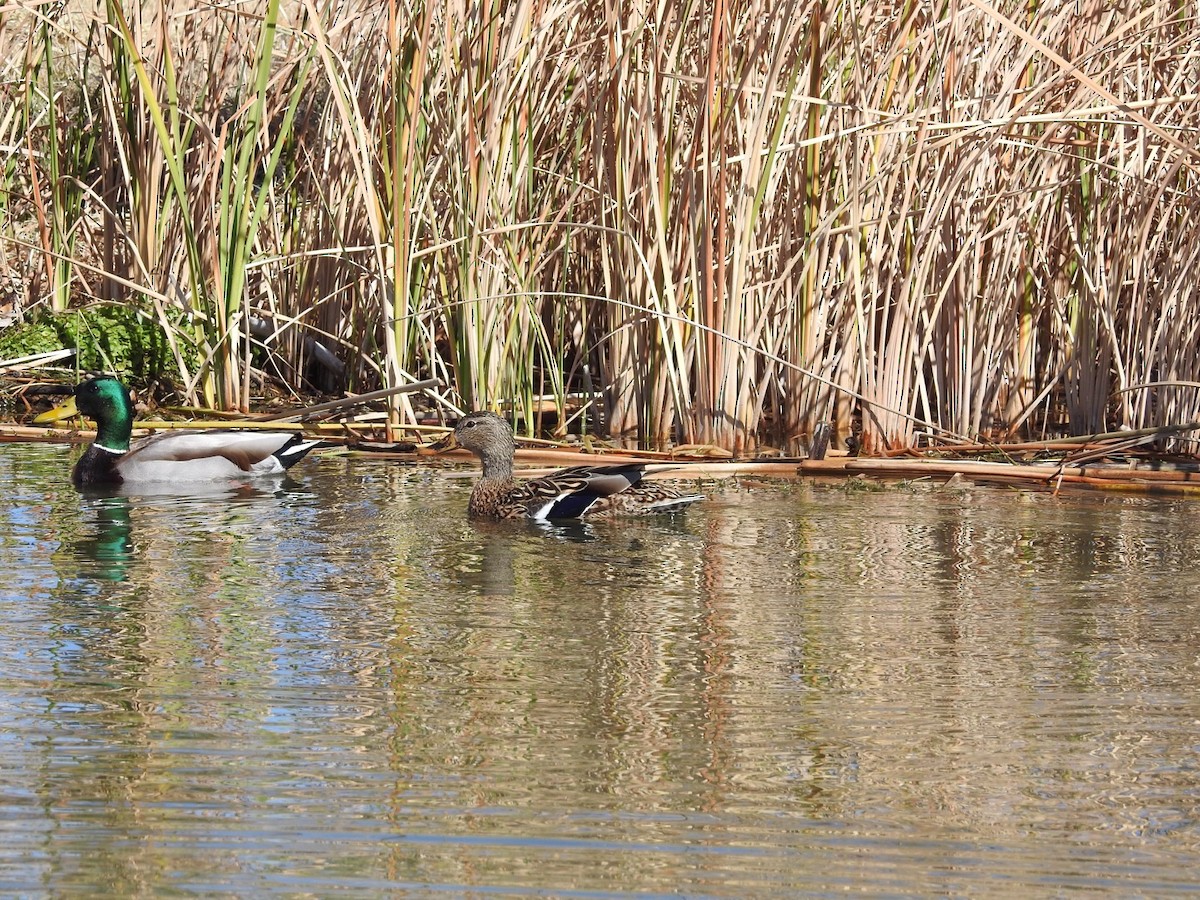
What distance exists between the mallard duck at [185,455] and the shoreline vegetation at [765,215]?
0.69 metres

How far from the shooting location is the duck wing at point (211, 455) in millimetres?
6852

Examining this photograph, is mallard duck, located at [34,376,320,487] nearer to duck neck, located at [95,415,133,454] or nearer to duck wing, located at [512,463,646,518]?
duck neck, located at [95,415,133,454]

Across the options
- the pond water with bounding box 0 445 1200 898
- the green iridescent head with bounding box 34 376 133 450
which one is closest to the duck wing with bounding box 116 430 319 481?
the green iridescent head with bounding box 34 376 133 450

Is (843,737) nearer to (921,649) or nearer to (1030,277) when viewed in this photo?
(921,649)

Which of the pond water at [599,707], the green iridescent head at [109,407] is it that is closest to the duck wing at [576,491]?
the pond water at [599,707]

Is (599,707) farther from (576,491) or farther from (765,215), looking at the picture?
(765,215)

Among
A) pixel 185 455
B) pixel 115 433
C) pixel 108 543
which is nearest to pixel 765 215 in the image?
pixel 185 455

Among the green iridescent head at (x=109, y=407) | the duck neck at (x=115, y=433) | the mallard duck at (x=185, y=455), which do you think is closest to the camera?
the mallard duck at (x=185, y=455)

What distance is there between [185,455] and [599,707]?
12.9 feet

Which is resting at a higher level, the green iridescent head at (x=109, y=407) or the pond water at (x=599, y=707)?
the green iridescent head at (x=109, y=407)

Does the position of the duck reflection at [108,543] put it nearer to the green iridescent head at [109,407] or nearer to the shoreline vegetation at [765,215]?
the green iridescent head at [109,407]

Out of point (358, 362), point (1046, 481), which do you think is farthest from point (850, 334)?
point (358, 362)

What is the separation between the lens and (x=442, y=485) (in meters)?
6.68

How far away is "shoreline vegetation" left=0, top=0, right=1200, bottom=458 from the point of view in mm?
6730
